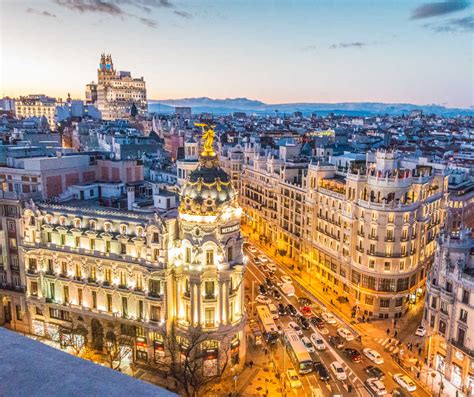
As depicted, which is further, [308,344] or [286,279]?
[286,279]

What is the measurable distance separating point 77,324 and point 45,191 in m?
27.5

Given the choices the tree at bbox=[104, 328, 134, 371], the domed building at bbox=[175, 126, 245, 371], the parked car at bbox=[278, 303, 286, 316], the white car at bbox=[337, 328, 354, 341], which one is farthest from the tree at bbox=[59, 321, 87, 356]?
the white car at bbox=[337, 328, 354, 341]

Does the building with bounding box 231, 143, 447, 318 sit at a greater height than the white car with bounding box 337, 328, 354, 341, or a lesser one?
greater

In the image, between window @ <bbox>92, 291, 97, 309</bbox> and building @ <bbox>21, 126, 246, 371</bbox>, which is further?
window @ <bbox>92, 291, 97, 309</bbox>

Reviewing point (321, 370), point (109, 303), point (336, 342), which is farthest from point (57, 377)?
point (336, 342)

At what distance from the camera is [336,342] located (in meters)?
85.2

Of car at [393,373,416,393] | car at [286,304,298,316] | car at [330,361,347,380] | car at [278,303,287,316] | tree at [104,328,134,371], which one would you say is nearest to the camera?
car at [393,373,416,393]

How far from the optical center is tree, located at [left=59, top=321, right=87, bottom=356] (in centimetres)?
7980

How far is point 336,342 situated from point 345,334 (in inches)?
150

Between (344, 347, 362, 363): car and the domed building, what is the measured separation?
67.5ft

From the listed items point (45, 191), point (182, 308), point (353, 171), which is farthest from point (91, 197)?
point (353, 171)

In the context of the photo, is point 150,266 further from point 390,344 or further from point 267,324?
point 390,344

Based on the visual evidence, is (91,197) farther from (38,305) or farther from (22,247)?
(38,305)

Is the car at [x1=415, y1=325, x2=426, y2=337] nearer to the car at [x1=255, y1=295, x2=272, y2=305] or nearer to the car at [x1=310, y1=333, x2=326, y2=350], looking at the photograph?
the car at [x1=310, y1=333, x2=326, y2=350]
